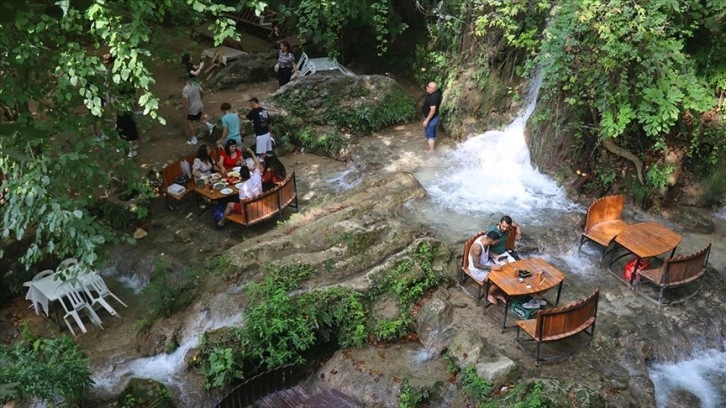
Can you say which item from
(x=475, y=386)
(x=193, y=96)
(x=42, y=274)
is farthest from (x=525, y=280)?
(x=193, y=96)

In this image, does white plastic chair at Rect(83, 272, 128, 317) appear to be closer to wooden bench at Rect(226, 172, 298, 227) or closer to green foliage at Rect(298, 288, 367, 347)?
wooden bench at Rect(226, 172, 298, 227)

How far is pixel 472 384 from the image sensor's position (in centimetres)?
651

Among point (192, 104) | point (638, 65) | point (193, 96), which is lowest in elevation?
point (192, 104)

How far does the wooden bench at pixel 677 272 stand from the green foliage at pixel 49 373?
7.24 metres

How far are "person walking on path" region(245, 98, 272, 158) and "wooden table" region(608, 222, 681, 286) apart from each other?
6464mm

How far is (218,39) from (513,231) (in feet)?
15.6

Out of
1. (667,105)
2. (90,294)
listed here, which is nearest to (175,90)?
(90,294)

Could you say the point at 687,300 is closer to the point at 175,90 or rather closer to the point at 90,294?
the point at 90,294

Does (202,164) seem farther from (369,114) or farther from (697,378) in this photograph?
(697,378)

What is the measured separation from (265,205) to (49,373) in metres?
4.27

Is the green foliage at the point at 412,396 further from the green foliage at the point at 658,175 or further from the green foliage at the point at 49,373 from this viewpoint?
the green foliage at the point at 658,175

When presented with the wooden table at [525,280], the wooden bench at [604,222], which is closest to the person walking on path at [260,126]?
the wooden table at [525,280]

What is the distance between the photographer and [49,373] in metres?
6.65

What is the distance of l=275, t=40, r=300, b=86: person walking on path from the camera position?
14.3 meters
